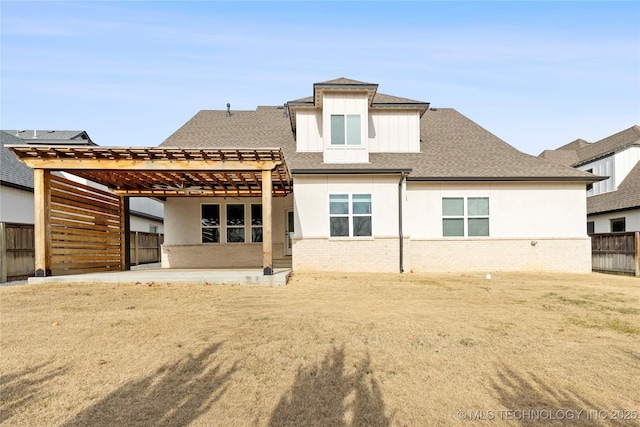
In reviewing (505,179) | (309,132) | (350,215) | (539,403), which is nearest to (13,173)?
(309,132)

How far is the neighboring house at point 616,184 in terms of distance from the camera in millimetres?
17984

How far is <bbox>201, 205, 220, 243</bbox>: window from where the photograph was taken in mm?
17094

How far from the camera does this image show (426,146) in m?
17.5

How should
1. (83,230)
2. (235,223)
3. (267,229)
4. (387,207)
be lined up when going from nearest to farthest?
(267,229)
(83,230)
(387,207)
(235,223)

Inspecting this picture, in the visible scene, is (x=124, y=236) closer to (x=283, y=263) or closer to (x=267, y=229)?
(x=283, y=263)

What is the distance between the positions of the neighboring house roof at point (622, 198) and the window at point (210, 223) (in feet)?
63.3

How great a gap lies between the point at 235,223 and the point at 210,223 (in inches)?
44.8

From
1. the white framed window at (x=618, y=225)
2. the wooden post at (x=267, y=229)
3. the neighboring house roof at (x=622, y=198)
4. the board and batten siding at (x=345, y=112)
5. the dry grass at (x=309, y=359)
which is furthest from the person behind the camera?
the white framed window at (x=618, y=225)

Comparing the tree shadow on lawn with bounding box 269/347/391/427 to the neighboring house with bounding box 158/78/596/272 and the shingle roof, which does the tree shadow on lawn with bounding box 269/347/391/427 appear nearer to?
the neighboring house with bounding box 158/78/596/272

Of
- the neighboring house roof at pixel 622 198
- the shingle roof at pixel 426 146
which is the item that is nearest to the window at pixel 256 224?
the shingle roof at pixel 426 146

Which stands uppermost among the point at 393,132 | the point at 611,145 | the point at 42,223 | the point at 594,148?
the point at 594,148

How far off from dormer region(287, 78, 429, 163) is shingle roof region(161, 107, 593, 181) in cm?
60

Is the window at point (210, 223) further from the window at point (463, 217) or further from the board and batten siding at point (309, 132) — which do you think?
the window at point (463, 217)

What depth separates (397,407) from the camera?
3.61m
